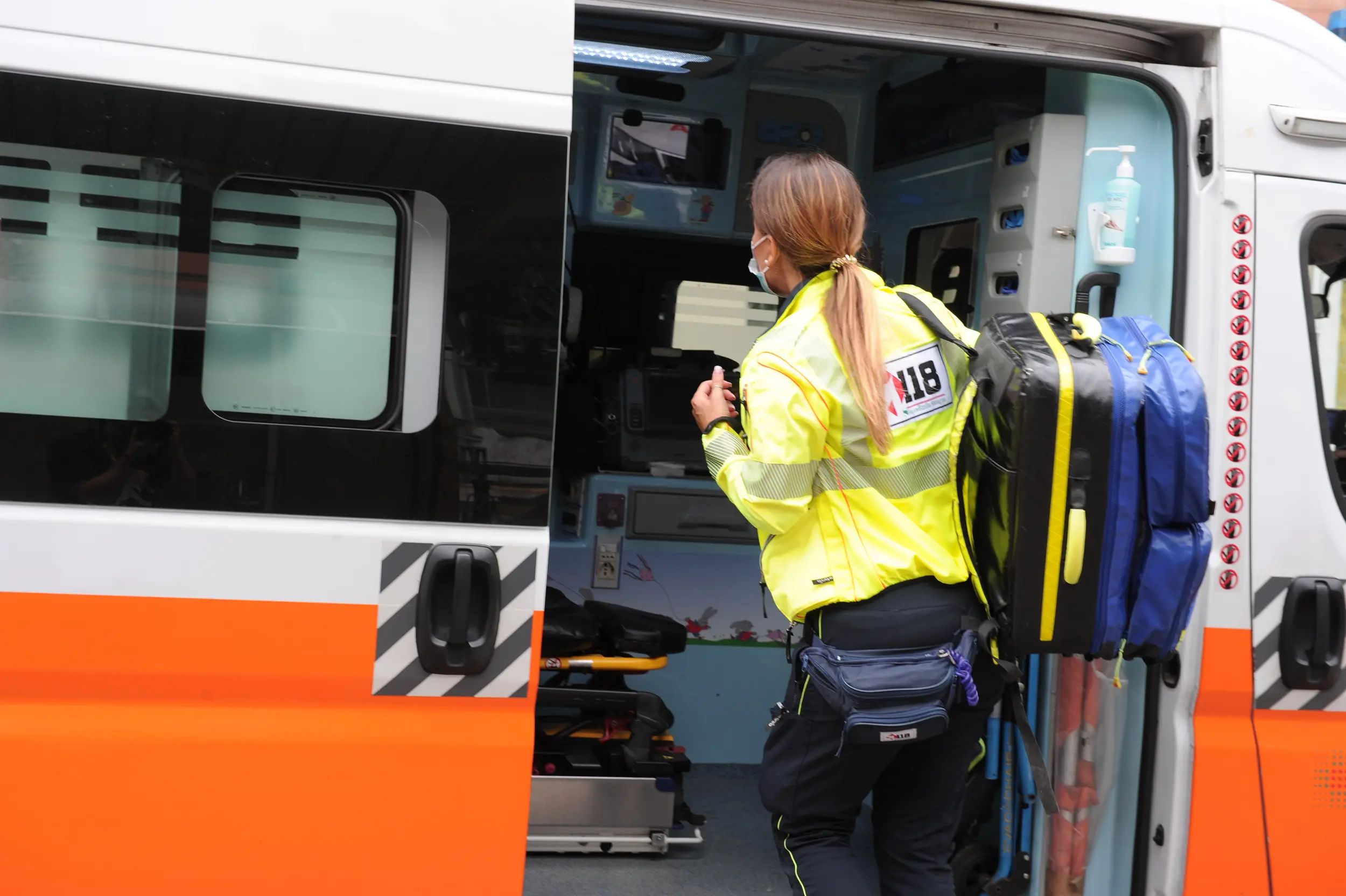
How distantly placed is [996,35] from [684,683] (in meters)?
2.80

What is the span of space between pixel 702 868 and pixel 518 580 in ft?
5.79

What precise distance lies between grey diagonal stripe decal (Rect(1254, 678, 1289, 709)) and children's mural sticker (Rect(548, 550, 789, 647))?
218cm

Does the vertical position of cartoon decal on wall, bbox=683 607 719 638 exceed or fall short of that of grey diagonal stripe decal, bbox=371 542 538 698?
it falls short

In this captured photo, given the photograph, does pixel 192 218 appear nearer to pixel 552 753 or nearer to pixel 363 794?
pixel 363 794

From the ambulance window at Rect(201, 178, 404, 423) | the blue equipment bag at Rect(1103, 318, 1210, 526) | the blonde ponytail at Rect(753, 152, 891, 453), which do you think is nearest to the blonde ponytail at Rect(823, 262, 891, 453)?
the blonde ponytail at Rect(753, 152, 891, 453)

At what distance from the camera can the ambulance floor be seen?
3453 mm

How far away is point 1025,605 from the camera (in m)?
2.22

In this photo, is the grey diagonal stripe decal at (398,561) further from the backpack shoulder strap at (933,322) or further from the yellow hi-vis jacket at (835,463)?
the backpack shoulder strap at (933,322)

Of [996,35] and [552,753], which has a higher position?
[996,35]

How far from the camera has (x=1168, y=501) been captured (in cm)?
223

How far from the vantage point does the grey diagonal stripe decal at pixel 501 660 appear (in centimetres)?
226

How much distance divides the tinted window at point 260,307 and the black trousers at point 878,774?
66cm

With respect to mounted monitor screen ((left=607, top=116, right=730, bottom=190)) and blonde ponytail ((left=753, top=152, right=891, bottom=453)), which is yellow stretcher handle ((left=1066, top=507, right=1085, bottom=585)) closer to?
blonde ponytail ((left=753, top=152, right=891, bottom=453))

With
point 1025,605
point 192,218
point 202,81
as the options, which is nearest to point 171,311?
point 192,218
